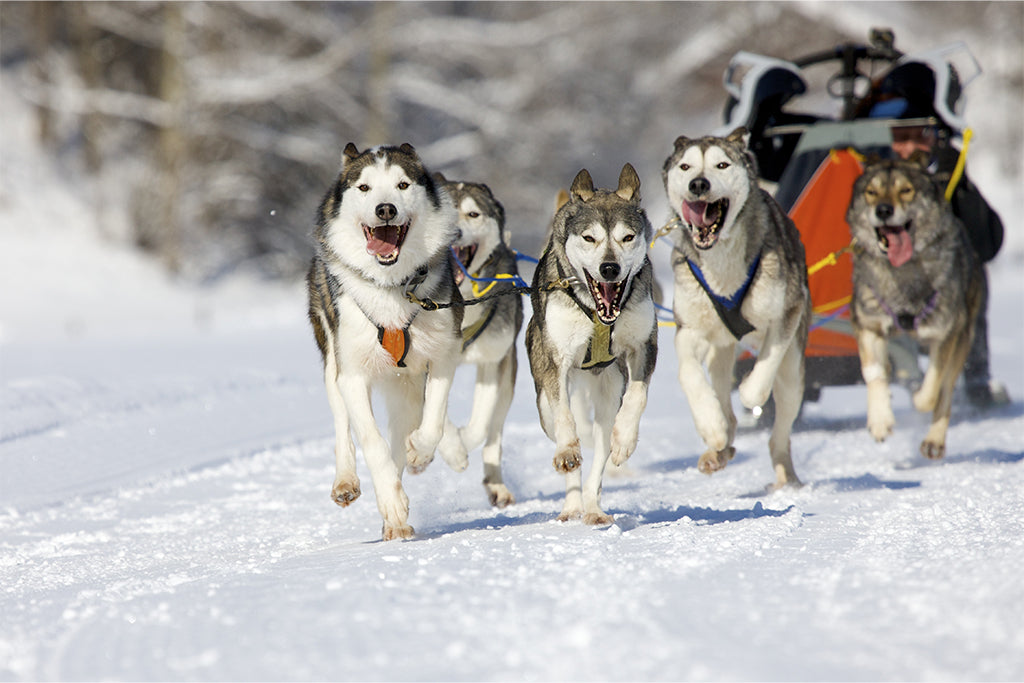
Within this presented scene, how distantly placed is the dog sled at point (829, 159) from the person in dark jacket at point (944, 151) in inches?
1.1

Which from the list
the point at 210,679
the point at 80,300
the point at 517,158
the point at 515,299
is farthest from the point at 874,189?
the point at 517,158

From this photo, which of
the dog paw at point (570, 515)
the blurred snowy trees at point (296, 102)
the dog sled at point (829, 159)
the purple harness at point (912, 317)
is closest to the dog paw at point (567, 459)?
the dog paw at point (570, 515)

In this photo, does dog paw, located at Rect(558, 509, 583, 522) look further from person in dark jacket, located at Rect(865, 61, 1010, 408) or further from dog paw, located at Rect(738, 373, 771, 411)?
person in dark jacket, located at Rect(865, 61, 1010, 408)

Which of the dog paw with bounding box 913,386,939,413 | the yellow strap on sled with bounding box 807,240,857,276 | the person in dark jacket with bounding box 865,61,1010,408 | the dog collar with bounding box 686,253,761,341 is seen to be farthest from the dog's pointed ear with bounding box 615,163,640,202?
the person in dark jacket with bounding box 865,61,1010,408

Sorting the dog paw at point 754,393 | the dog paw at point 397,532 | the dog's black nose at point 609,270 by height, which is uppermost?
the dog's black nose at point 609,270

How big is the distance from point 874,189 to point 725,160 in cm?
114

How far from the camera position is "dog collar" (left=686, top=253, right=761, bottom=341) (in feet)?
12.7

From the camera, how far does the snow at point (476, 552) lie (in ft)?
6.95

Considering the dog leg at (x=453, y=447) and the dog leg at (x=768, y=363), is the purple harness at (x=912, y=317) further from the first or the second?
the dog leg at (x=453, y=447)

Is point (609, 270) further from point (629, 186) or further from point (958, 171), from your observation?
point (958, 171)

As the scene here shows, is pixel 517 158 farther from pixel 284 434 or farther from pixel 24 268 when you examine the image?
pixel 284 434

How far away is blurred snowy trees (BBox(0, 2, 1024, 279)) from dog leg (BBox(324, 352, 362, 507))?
1215cm

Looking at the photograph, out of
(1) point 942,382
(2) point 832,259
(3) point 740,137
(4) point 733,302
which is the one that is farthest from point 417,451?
(1) point 942,382

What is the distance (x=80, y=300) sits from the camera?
1337cm
